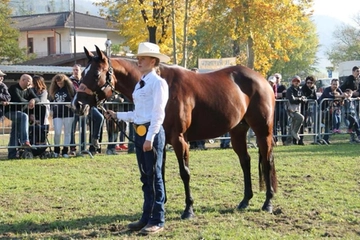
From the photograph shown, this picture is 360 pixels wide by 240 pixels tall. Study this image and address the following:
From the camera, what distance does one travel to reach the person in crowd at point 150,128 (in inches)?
222

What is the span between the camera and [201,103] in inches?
272

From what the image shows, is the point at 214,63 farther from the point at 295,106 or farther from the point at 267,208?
the point at 267,208

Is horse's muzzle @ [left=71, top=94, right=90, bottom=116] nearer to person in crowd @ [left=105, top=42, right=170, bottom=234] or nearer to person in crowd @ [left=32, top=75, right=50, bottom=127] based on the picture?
person in crowd @ [left=105, top=42, right=170, bottom=234]

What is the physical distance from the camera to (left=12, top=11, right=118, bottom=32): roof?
202 feet

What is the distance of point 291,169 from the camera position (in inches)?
414

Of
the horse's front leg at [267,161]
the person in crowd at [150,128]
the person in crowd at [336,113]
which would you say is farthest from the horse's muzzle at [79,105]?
the person in crowd at [336,113]

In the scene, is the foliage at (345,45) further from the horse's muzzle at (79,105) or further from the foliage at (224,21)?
the horse's muzzle at (79,105)

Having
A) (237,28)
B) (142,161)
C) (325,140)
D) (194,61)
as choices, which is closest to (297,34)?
(237,28)

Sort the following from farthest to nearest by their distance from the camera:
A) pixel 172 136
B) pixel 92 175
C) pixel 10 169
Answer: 1. pixel 10 169
2. pixel 92 175
3. pixel 172 136

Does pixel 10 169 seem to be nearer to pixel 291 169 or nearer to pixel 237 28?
pixel 291 169

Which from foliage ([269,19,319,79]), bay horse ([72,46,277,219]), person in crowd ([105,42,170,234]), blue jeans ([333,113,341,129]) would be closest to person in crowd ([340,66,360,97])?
blue jeans ([333,113,341,129])

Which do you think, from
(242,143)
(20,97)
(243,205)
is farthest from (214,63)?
(243,205)

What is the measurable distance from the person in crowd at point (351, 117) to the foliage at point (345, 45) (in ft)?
207

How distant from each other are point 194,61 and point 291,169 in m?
47.9
